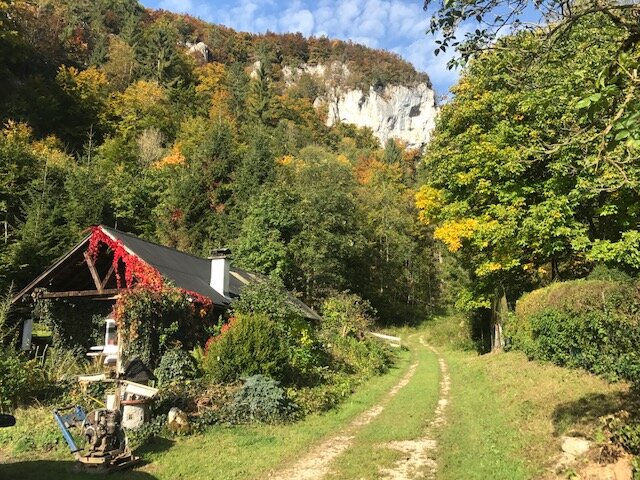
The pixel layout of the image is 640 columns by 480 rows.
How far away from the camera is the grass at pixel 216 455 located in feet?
26.4

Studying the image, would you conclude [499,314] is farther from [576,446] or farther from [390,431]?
[576,446]

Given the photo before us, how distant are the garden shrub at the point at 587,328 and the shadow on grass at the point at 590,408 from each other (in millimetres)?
1044

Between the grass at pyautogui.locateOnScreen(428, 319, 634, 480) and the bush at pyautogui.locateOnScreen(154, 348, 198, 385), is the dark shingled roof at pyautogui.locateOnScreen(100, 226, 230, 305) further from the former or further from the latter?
the grass at pyautogui.locateOnScreen(428, 319, 634, 480)

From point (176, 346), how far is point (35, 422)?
4369mm

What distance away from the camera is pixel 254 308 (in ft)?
55.5

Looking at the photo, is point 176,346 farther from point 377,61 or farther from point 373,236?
point 377,61

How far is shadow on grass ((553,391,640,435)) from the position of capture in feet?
28.3

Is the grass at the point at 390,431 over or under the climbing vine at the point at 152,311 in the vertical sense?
under

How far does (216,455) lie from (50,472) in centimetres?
270

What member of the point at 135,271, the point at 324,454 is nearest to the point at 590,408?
the point at 324,454

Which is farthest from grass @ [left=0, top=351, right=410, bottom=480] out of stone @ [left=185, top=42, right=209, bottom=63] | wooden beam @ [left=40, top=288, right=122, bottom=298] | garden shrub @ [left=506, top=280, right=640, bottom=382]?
stone @ [left=185, top=42, right=209, bottom=63]

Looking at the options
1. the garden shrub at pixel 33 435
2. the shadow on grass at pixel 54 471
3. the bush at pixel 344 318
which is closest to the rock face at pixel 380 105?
the bush at pixel 344 318

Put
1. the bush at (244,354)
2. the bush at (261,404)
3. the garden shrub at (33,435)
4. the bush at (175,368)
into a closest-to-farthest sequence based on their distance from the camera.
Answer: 1. the garden shrub at (33,435)
2. the bush at (261,404)
3. the bush at (244,354)
4. the bush at (175,368)

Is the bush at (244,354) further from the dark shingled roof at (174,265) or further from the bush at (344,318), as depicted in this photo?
the bush at (344,318)
